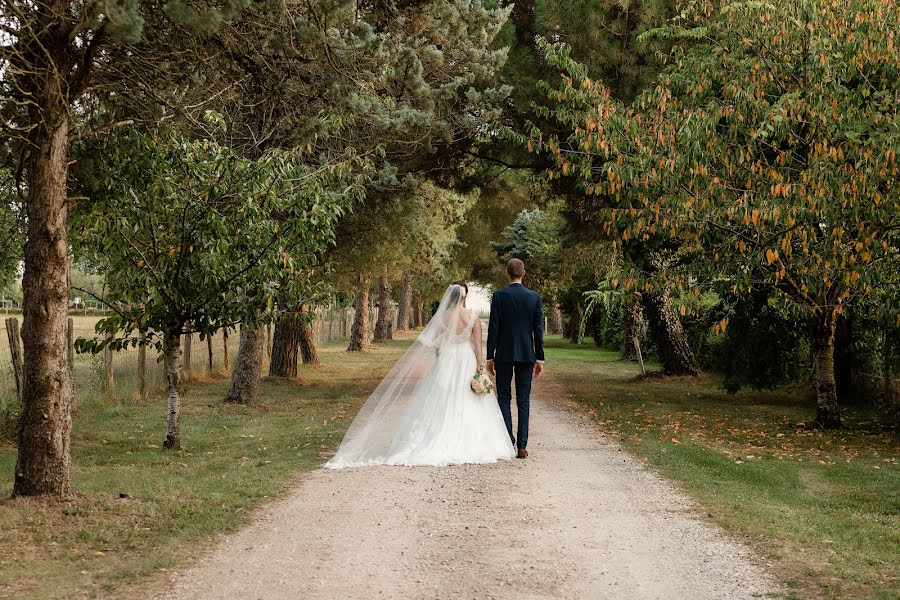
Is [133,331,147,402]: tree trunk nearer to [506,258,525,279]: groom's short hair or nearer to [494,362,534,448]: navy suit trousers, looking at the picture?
[494,362,534,448]: navy suit trousers

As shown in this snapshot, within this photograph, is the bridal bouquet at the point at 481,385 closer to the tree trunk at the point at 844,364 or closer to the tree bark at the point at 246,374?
the tree bark at the point at 246,374

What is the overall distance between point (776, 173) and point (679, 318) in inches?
632

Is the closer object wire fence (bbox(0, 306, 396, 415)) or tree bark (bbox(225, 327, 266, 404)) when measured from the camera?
wire fence (bbox(0, 306, 396, 415))

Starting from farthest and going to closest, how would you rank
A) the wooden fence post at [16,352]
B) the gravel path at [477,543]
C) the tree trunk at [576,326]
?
the tree trunk at [576,326]
the wooden fence post at [16,352]
the gravel path at [477,543]

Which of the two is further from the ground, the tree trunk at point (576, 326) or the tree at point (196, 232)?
the tree at point (196, 232)

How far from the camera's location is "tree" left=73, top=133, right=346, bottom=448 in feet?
32.4

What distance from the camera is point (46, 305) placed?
750 centimetres

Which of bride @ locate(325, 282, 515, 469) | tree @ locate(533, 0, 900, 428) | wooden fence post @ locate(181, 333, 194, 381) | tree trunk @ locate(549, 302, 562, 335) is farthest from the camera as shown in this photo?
tree trunk @ locate(549, 302, 562, 335)

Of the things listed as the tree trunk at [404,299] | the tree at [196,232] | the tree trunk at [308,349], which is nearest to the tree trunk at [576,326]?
the tree trunk at [404,299]

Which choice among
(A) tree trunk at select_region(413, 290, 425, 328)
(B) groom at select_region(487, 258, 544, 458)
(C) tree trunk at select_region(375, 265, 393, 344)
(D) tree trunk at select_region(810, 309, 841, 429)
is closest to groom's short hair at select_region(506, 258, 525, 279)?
(B) groom at select_region(487, 258, 544, 458)

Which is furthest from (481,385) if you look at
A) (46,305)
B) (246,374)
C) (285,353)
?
(285,353)

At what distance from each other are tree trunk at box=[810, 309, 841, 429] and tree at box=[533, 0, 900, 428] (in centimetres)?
4

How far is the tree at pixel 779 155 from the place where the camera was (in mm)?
10039

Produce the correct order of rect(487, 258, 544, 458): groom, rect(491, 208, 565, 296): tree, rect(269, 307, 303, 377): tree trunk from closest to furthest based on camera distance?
rect(487, 258, 544, 458): groom < rect(269, 307, 303, 377): tree trunk < rect(491, 208, 565, 296): tree
